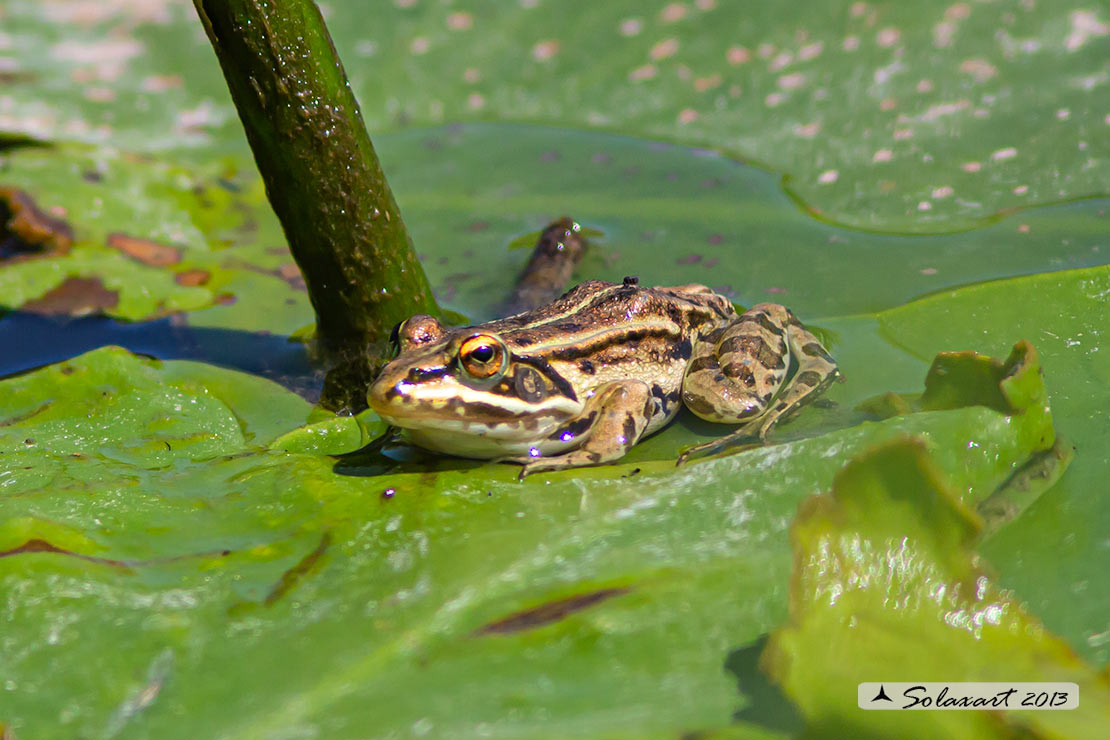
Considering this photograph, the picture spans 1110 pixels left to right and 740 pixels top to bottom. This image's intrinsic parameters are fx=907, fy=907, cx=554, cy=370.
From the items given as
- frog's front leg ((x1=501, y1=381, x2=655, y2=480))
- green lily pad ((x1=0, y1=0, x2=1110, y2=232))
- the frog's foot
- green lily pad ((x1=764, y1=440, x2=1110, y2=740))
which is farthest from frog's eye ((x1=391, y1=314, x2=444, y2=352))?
green lily pad ((x1=0, y1=0, x2=1110, y2=232))

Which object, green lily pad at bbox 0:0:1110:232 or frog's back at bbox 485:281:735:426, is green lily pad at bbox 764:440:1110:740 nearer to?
frog's back at bbox 485:281:735:426

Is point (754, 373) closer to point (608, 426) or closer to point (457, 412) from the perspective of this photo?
point (608, 426)

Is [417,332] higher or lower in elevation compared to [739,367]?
higher

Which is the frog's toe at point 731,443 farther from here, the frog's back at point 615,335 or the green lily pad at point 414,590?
the green lily pad at point 414,590

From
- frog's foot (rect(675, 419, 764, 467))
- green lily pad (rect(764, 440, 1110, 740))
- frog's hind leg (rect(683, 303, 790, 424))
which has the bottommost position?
frog's foot (rect(675, 419, 764, 467))

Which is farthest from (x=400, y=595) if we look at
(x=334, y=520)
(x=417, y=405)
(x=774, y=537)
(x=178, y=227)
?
(x=178, y=227)

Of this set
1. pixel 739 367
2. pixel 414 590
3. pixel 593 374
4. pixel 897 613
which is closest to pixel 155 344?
pixel 593 374
